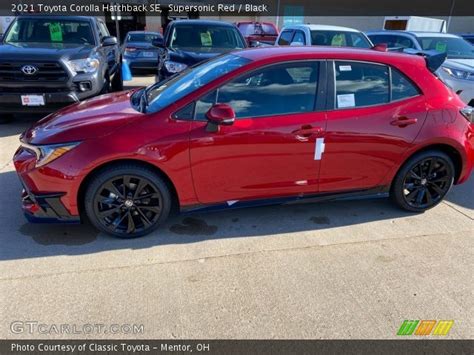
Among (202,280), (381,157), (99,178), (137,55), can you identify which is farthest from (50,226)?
(137,55)

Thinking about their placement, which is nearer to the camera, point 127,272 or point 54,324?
point 54,324

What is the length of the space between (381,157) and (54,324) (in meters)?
3.01

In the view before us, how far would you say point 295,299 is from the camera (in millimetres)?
2545

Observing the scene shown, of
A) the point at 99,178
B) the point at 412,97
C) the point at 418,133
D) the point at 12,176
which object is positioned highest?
the point at 412,97

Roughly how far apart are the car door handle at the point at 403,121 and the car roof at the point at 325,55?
55 cm

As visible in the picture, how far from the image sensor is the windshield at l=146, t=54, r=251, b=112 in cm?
308

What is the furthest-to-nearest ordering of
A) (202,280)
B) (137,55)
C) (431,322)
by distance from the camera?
(137,55) → (202,280) → (431,322)

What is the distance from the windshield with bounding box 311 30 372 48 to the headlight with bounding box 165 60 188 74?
3.55m

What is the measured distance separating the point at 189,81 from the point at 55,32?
4.80 metres

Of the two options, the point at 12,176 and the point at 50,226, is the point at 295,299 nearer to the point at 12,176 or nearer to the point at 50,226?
the point at 50,226

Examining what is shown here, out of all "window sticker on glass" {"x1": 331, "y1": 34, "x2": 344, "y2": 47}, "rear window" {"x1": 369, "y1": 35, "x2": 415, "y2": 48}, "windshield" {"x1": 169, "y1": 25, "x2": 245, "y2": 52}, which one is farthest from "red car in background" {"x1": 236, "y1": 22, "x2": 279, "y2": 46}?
"windshield" {"x1": 169, "y1": 25, "x2": 245, "y2": 52}

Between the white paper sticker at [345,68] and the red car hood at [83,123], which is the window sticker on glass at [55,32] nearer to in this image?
the red car hood at [83,123]

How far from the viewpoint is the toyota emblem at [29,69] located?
5.55m

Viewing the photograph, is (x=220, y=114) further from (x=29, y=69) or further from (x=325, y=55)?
(x=29, y=69)
